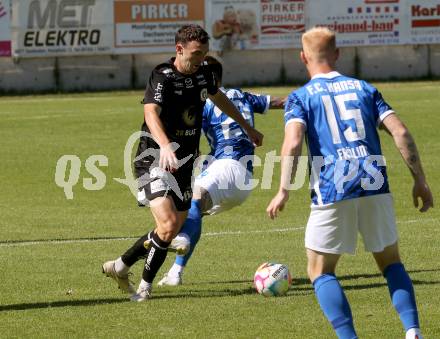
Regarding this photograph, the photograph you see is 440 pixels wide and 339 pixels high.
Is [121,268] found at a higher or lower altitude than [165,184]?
lower

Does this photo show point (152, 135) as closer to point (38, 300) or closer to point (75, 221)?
point (38, 300)

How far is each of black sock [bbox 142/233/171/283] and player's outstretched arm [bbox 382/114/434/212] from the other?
8.91ft

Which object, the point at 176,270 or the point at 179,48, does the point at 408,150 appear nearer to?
the point at 179,48

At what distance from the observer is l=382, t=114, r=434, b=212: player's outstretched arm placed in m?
6.70

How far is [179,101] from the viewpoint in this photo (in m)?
8.92

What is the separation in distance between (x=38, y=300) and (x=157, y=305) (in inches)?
38.7

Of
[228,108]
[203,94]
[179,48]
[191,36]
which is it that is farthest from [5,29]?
[191,36]

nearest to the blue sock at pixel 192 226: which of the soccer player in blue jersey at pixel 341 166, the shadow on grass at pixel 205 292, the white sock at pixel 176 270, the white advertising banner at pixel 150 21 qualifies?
the white sock at pixel 176 270

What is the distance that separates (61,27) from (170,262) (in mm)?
27535

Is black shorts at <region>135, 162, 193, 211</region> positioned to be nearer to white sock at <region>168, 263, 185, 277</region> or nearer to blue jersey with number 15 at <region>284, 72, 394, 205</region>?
white sock at <region>168, 263, 185, 277</region>

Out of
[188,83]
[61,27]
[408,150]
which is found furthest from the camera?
[61,27]

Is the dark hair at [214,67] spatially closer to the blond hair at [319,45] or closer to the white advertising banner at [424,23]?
the blond hair at [319,45]

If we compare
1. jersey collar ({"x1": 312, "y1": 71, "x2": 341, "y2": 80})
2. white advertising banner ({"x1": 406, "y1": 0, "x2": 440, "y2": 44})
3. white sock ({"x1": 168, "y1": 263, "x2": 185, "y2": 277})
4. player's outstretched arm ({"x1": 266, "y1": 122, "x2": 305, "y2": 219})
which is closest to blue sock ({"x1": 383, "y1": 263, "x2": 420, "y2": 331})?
player's outstretched arm ({"x1": 266, "y1": 122, "x2": 305, "y2": 219})

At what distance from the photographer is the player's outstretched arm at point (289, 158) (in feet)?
21.5
